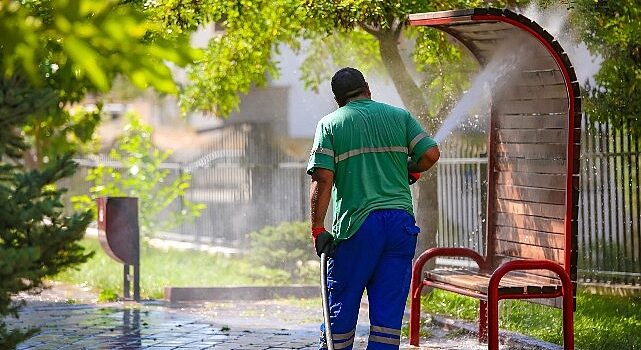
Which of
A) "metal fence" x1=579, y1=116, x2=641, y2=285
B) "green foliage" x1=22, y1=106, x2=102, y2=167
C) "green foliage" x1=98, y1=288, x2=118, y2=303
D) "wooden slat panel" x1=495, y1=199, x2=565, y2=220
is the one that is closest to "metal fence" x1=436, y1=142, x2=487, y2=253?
"metal fence" x1=579, y1=116, x2=641, y2=285

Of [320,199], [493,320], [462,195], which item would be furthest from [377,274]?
[462,195]

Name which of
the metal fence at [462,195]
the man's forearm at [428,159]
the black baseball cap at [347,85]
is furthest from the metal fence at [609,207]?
the black baseball cap at [347,85]

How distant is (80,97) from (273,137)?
1192 centimetres

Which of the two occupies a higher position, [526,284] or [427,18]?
[427,18]

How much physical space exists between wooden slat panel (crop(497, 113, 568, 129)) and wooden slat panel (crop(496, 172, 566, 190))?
0.34m

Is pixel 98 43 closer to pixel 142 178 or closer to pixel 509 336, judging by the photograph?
pixel 509 336

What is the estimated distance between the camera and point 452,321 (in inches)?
424

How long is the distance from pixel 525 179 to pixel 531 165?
0.11m

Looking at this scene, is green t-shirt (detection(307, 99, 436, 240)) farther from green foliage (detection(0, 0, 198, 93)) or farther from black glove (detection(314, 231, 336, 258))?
green foliage (detection(0, 0, 198, 93))

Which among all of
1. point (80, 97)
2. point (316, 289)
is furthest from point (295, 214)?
point (80, 97)

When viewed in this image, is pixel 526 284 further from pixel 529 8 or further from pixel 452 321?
pixel 529 8

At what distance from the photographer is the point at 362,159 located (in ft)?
23.9

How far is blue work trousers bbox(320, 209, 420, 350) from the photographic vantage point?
720 centimetres

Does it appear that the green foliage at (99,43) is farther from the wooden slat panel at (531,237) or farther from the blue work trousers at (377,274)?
the wooden slat panel at (531,237)
